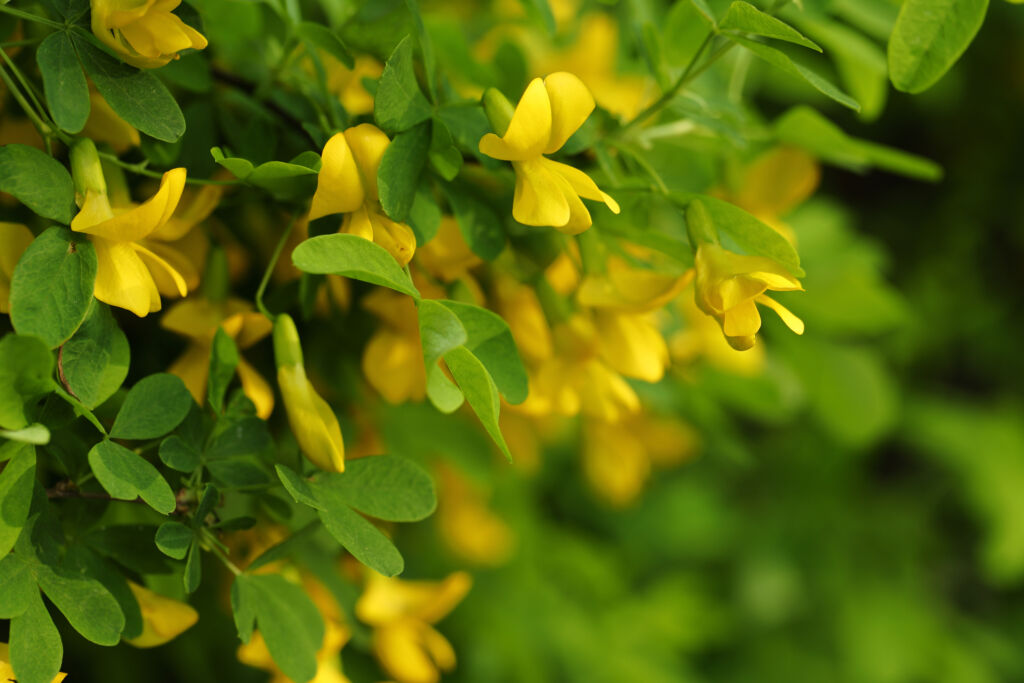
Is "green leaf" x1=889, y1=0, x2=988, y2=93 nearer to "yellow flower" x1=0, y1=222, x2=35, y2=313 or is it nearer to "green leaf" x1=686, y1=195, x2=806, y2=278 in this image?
"green leaf" x1=686, y1=195, x2=806, y2=278

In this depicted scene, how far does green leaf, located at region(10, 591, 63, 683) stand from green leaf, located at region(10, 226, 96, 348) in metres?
0.12

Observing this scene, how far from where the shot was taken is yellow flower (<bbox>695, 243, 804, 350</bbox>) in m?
0.42

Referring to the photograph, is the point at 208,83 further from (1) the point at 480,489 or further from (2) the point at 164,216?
(1) the point at 480,489

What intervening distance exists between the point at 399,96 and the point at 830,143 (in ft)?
0.97

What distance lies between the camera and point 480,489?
3.66 ft

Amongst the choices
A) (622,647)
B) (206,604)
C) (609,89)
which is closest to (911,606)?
(622,647)

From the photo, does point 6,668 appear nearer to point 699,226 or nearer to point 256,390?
point 256,390

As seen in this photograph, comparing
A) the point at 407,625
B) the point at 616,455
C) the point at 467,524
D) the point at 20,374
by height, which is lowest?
the point at 467,524

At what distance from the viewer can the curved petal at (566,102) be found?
40 cm

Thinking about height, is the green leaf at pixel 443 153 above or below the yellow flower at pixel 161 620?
above

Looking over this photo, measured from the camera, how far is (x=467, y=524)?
1.08m

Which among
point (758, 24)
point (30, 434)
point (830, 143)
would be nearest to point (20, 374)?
point (30, 434)

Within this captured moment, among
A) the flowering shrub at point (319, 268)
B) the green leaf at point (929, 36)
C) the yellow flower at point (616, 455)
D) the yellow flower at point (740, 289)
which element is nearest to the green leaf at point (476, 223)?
the flowering shrub at point (319, 268)

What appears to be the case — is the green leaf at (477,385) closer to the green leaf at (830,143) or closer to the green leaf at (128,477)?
the green leaf at (128,477)
